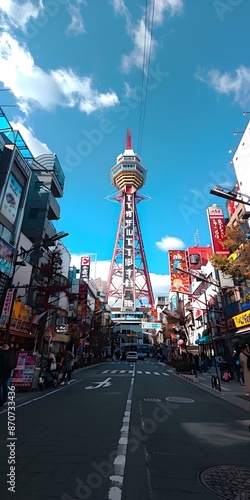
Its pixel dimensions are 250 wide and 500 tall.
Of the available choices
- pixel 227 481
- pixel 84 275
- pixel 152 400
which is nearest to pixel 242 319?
pixel 152 400

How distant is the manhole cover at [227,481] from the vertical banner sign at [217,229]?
81.6 ft

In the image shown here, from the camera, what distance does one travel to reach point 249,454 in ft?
16.0

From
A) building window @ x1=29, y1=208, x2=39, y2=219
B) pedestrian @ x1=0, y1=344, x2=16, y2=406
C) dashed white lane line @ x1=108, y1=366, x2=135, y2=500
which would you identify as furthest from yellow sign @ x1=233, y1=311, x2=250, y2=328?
building window @ x1=29, y1=208, x2=39, y2=219

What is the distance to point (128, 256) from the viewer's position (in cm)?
10525

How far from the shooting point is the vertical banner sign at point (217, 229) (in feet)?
92.1

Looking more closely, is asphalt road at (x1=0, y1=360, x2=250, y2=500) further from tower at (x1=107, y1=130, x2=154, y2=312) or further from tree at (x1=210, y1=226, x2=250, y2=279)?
tower at (x1=107, y1=130, x2=154, y2=312)

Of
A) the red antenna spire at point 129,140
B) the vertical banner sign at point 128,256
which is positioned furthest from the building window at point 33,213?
the red antenna spire at point 129,140

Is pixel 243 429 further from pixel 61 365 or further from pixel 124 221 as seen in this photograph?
pixel 124 221

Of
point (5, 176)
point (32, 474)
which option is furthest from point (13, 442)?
point (5, 176)

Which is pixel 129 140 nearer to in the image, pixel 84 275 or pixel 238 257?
pixel 84 275

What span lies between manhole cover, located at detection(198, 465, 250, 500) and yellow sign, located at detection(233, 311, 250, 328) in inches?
717

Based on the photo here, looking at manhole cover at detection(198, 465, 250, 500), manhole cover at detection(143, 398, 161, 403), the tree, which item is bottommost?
manhole cover at detection(198, 465, 250, 500)

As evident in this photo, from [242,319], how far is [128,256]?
84009 millimetres

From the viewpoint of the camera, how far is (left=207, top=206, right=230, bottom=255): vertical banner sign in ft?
92.1
